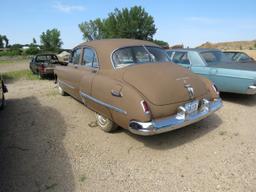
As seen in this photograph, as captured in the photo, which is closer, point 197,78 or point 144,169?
point 144,169

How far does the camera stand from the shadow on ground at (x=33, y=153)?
2.83 m

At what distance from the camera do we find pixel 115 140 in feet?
13.1

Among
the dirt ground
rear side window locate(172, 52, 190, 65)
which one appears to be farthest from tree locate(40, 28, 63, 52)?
rear side window locate(172, 52, 190, 65)

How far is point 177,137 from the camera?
13.3ft

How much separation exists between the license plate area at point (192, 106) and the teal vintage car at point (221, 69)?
236 centimetres

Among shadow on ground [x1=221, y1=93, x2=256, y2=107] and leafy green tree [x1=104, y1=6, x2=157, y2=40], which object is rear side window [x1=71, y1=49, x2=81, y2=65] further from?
leafy green tree [x1=104, y1=6, x2=157, y2=40]

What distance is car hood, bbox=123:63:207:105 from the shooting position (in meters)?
3.36

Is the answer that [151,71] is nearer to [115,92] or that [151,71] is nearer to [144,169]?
[115,92]

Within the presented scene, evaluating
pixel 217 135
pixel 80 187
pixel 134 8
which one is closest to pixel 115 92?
pixel 80 187

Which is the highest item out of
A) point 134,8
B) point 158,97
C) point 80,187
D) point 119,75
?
point 134,8

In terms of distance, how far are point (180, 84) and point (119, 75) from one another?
1043 mm

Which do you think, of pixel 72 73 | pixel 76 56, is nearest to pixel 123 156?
pixel 72 73

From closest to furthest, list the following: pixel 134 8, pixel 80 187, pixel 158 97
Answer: pixel 80 187, pixel 158 97, pixel 134 8

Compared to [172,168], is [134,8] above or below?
above
